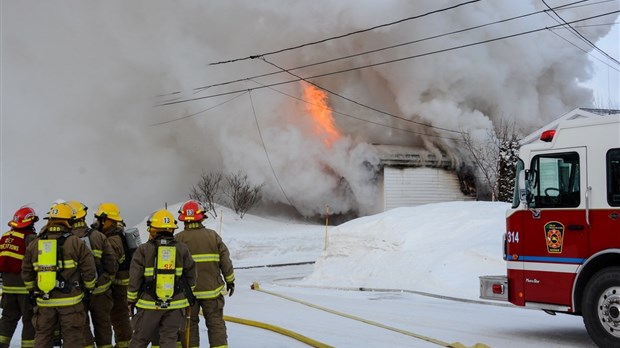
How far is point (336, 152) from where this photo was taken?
29.2 m

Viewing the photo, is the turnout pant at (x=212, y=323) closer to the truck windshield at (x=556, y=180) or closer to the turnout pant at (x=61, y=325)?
the turnout pant at (x=61, y=325)

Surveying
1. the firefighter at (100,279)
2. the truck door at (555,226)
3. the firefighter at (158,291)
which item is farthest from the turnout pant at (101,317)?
the truck door at (555,226)

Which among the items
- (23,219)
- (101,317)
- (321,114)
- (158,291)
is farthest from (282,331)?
(321,114)

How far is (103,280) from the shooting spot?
6.85 m

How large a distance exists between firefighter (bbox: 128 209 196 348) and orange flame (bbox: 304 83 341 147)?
935 inches

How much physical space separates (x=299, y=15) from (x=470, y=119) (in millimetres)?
9036

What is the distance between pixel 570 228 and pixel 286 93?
2279 centimetres

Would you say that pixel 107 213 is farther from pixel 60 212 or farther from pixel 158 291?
pixel 158 291

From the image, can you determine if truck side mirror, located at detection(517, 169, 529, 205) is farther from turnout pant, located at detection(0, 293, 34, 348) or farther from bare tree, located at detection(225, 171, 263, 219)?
bare tree, located at detection(225, 171, 263, 219)

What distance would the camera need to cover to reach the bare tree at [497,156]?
2711cm

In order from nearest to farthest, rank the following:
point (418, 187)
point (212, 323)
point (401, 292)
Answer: point (212, 323)
point (401, 292)
point (418, 187)

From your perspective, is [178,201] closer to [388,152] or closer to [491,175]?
[388,152]

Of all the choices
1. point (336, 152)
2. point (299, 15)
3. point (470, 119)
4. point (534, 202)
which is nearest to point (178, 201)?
point (336, 152)

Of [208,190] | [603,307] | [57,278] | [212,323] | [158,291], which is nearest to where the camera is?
[158,291]
